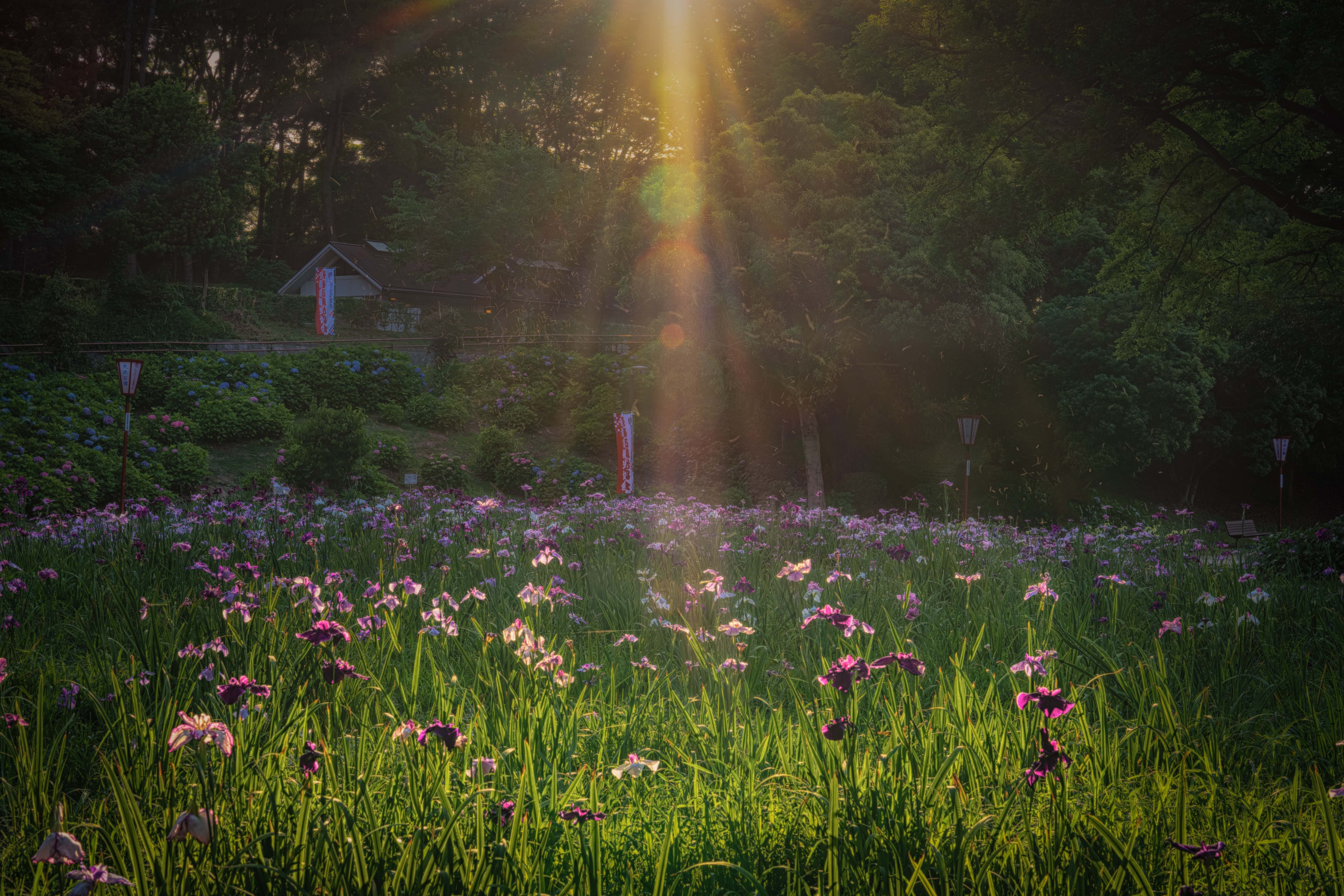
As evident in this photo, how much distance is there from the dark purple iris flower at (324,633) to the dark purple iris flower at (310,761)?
0.27 m

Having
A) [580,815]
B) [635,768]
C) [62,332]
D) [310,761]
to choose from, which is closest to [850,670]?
[635,768]

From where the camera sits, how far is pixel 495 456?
2048 centimetres

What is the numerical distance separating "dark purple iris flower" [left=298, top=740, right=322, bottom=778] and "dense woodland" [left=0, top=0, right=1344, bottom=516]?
30.3 ft

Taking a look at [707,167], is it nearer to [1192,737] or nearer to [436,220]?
[1192,737]

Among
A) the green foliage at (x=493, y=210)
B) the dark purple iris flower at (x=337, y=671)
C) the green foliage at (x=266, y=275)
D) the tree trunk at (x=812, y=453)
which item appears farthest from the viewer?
the green foliage at (x=266, y=275)

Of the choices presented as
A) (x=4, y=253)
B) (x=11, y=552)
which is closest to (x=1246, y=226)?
(x=11, y=552)

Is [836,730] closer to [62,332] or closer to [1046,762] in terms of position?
[1046,762]

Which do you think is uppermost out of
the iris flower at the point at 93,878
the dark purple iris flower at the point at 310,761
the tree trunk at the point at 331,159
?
the tree trunk at the point at 331,159

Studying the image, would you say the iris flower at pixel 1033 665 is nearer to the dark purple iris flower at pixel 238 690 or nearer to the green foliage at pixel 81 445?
the dark purple iris flower at pixel 238 690

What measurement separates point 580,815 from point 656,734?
4.18 feet

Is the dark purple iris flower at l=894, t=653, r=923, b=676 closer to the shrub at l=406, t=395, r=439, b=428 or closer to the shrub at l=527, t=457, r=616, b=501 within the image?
the shrub at l=527, t=457, r=616, b=501

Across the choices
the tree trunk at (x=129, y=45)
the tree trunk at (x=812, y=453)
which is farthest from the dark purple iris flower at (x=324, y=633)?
the tree trunk at (x=129, y=45)

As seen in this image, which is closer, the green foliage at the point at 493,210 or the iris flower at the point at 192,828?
the iris flower at the point at 192,828

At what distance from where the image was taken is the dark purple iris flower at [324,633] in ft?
7.18
